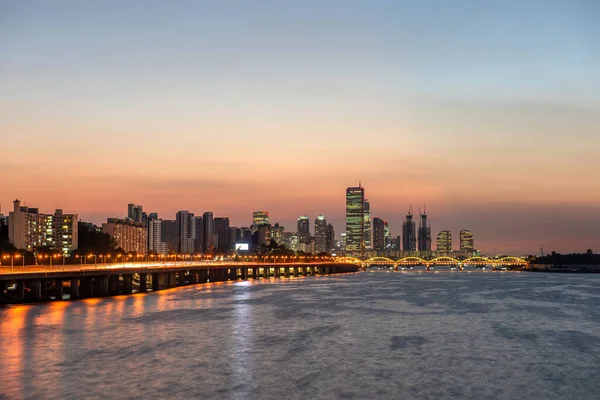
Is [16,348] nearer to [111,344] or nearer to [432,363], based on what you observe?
[111,344]

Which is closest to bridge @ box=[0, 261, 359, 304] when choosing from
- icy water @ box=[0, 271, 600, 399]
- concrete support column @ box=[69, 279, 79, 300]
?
concrete support column @ box=[69, 279, 79, 300]

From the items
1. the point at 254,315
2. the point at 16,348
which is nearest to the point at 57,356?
the point at 16,348

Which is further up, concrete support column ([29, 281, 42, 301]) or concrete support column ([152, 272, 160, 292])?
concrete support column ([29, 281, 42, 301])

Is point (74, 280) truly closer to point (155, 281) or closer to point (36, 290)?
point (36, 290)

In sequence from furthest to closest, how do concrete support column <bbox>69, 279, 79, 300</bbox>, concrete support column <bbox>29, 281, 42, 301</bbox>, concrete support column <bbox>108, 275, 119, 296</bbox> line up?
concrete support column <bbox>108, 275, 119, 296</bbox>
concrete support column <bbox>69, 279, 79, 300</bbox>
concrete support column <bbox>29, 281, 42, 301</bbox>

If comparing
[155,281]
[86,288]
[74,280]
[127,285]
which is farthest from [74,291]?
[155,281]

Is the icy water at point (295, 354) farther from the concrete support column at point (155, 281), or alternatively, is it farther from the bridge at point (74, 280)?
the concrete support column at point (155, 281)

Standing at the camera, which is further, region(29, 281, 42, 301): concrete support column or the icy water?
region(29, 281, 42, 301): concrete support column

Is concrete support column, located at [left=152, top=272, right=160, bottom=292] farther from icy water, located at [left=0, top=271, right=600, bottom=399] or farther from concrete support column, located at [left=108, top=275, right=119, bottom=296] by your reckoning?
icy water, located at [left=0, top=271, right=600, bottom=399]
